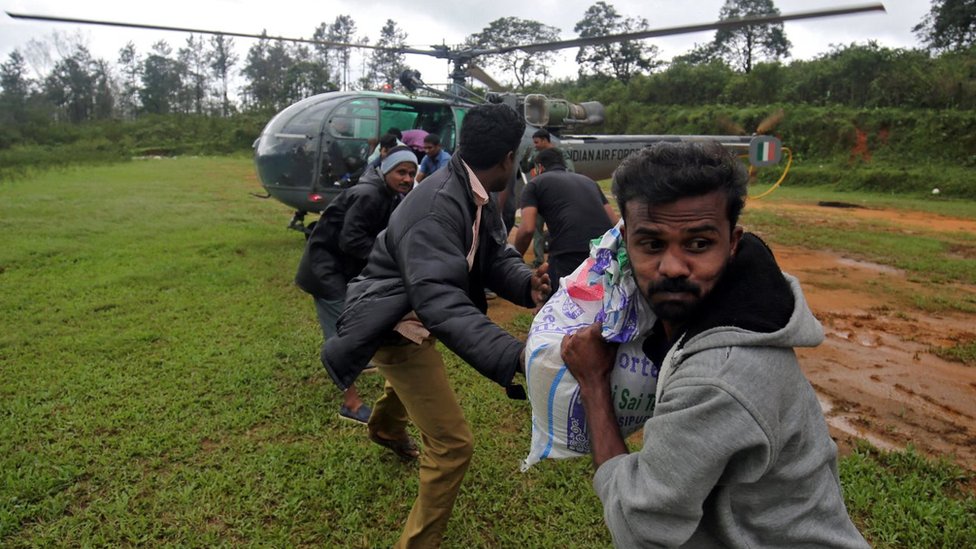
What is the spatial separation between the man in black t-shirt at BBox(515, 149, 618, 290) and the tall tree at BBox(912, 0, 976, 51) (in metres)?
31.9

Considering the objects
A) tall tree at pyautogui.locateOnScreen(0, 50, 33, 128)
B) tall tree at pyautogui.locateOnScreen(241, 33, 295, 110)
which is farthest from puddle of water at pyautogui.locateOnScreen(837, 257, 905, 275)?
tall tree at pyautogui.locateOnScreen(241, 33, 295, 110)

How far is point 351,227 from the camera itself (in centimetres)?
352

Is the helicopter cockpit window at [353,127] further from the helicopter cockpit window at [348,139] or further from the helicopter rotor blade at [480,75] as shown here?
the helicopter rotor blade at [480,75]

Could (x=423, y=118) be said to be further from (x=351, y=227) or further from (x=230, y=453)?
(x=230, y=453)

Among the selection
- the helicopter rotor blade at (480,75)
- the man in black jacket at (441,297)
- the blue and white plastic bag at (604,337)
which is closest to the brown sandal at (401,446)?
the man in black jacket at (441,297)

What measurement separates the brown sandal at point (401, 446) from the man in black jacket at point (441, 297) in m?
0.92

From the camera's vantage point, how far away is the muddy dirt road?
386 centimetres

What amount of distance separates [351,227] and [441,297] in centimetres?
173

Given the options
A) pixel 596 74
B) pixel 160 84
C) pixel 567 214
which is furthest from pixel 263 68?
pixel 567 214

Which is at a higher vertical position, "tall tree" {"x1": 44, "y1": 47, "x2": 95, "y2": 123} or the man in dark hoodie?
"tall tree" {"x1": 44, "y1": 47, "x2": 95, "y2": 123}

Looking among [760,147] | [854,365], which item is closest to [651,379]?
[854,365]

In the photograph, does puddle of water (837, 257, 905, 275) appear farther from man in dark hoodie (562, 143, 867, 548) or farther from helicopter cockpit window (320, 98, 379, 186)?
man in dark hoodie (562, 143, 867, 548)

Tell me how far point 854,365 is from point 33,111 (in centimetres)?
5272

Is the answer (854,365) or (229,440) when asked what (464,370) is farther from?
(854,365)
